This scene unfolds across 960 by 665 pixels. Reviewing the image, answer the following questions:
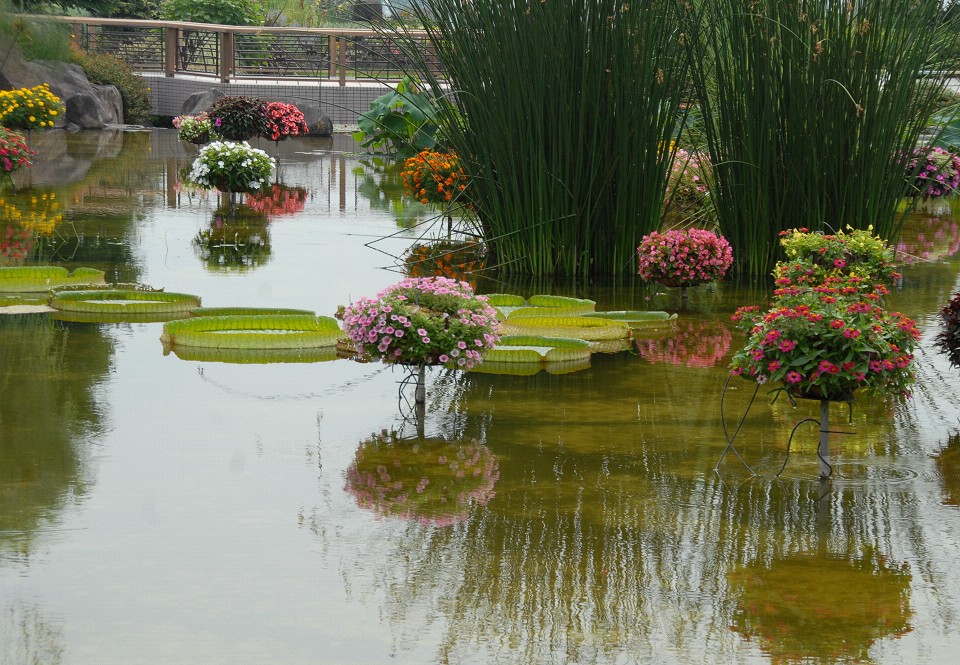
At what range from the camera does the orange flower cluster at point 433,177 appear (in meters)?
10.0

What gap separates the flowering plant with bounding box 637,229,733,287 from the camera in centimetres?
735

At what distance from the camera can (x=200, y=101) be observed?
22.5 metres

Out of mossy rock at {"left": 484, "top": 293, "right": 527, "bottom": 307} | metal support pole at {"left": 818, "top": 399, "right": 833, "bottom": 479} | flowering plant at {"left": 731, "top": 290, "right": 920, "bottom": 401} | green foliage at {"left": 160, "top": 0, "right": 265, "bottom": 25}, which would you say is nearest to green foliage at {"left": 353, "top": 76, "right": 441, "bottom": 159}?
mossy rock at {"left": 484, "top": 293, "right": 527, "bottom": 307}

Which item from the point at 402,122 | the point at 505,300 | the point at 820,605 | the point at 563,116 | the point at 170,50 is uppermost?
the point at 170,50

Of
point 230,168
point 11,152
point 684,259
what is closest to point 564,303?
point 684,259

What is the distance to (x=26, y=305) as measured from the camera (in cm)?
698

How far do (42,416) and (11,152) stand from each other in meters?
Result: 9.00

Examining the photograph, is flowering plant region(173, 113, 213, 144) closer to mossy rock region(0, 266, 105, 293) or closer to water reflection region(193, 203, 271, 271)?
water reflection region(193, 203, 271, 271)

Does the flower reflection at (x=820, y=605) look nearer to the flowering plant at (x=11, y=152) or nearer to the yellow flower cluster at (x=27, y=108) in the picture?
the flowering plant at (x=11, y=152)

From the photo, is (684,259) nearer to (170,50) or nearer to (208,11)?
(170,50)

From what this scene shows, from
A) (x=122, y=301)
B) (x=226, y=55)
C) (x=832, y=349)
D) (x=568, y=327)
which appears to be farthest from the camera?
(x=226, y=55)

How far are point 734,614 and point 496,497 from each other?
1.06 metres

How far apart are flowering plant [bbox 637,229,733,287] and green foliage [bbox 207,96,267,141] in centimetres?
945

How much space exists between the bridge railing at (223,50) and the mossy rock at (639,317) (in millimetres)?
18214
